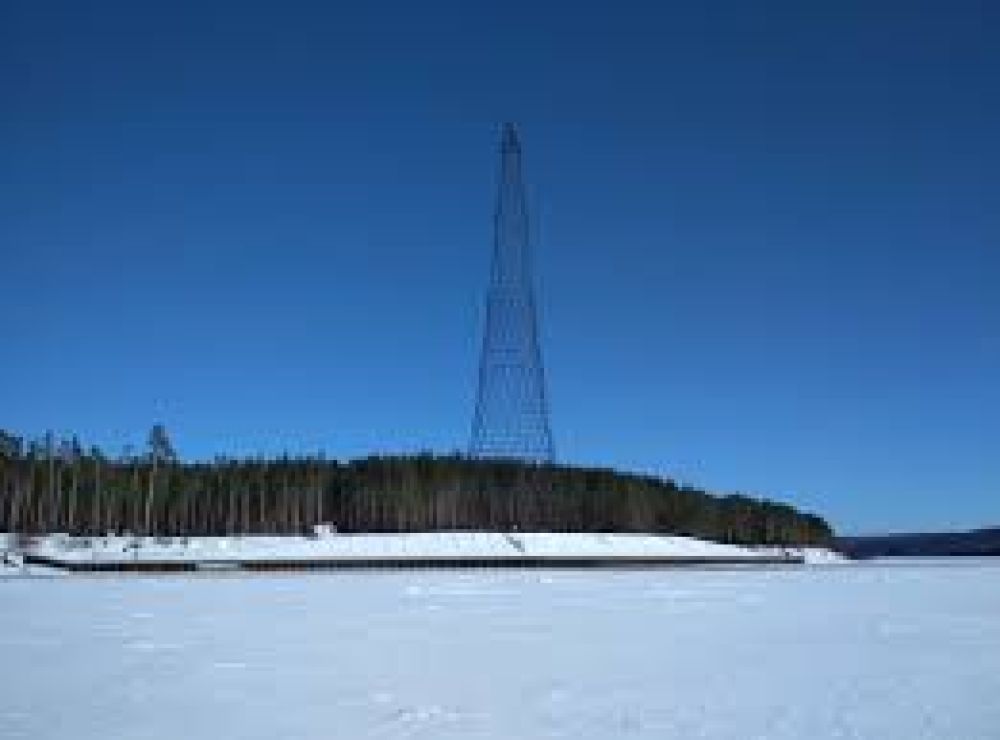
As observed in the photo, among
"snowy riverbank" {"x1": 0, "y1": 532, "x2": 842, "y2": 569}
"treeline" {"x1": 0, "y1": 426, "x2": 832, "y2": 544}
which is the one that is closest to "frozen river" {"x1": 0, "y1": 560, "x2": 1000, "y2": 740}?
"snowy riverbank" {"x1": 0, "y1": 532, "x2": 842, "y2": 569}

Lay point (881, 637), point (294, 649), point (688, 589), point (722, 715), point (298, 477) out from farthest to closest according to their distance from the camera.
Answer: point (298, 477) → point (688, 589) → point (881, 637) → point (294, 649) → point (722, 715)

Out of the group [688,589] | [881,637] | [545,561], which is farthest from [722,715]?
[545,561]

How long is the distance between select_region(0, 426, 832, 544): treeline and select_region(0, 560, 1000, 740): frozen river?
119658 mm

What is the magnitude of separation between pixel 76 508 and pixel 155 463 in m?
17.4

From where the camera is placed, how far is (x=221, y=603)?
42938 millimetres

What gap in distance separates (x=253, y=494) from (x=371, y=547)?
27973mm

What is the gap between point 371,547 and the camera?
527ft

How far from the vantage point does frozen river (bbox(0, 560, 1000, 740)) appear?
14.8m

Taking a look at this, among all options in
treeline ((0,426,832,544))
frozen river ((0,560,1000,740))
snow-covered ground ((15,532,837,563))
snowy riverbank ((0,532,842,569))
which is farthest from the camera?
treeline ((0,426,832,544))

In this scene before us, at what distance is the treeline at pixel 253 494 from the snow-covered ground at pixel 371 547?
774 cm

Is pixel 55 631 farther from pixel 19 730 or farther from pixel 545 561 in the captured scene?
pixel 545 561

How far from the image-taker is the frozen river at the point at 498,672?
14773mm

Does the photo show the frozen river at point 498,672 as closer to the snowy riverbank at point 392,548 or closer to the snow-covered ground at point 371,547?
the snowy riverbank at point 392,548

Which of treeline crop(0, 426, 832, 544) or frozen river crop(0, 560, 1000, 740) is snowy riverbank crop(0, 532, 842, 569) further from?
frozen river crop(0, 560, 1000, 740)
